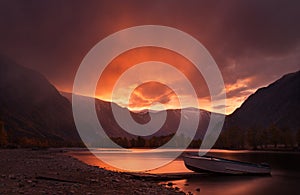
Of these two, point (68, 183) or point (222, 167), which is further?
point (222, 167)

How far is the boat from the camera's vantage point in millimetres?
47531

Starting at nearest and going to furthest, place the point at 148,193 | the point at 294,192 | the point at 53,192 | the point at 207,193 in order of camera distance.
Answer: the point at 53,192 → the point at 148,193 → the point at 207,193 → the point at 294,192

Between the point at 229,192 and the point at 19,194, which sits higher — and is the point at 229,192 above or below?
below

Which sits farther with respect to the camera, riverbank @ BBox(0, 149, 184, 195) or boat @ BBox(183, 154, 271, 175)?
boat @ BBox(183, 154, 271, 175)

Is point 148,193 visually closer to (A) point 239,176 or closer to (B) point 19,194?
(B) point 19,194

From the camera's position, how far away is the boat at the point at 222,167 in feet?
156

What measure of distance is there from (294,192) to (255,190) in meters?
3.97

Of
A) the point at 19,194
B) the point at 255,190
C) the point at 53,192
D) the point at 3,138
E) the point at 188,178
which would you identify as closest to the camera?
the point at 19,194

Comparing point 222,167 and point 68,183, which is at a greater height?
point 68,183

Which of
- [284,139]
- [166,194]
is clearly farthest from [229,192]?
[284,139]

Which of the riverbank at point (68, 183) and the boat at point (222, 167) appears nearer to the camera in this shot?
the riverbank at point (68, 183)

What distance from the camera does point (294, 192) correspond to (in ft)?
100

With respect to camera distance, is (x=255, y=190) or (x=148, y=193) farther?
(x=255, y=190)

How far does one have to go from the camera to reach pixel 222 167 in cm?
4769
